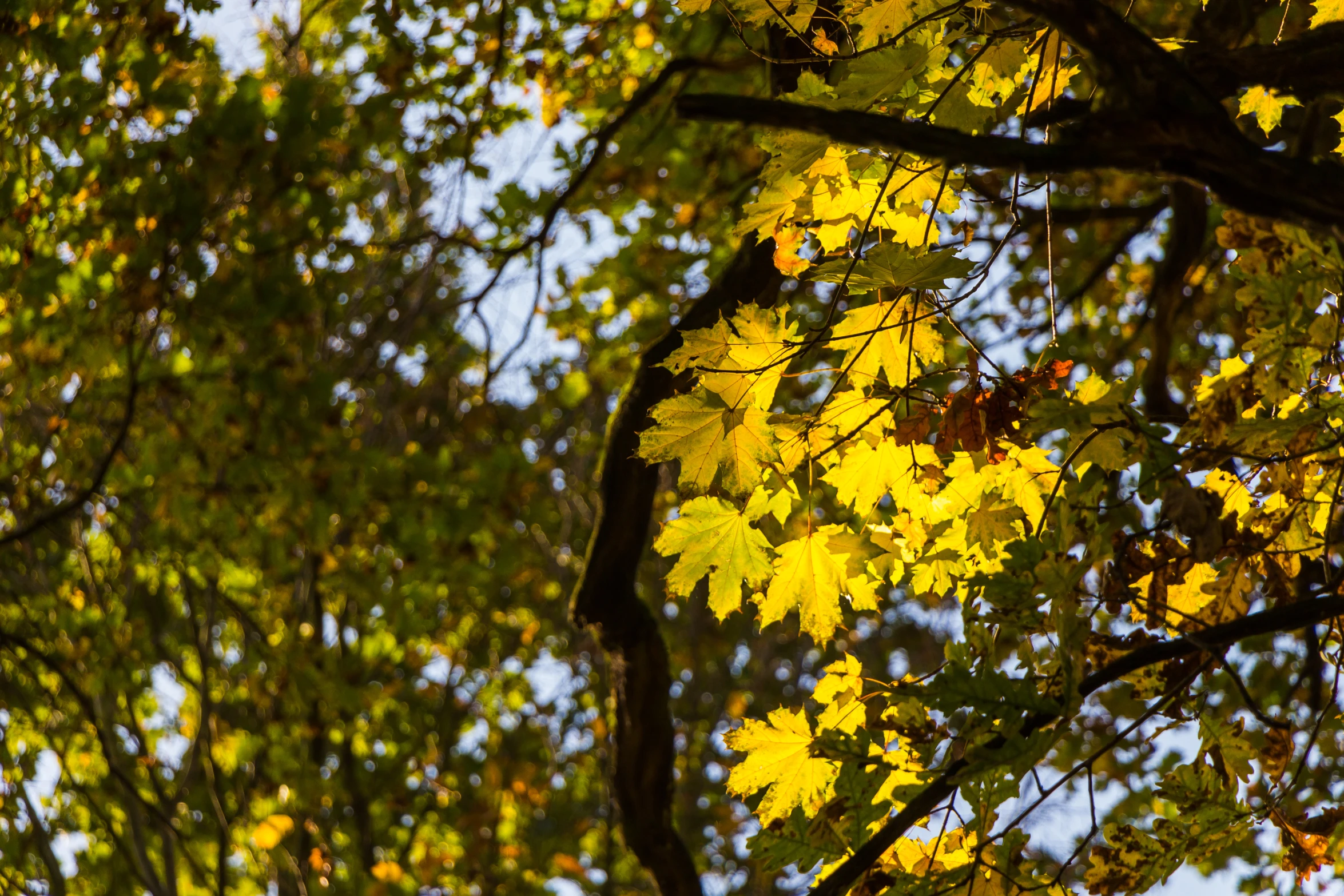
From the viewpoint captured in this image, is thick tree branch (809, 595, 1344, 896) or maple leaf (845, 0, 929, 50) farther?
maple leaf (845, 0, 929, 50)

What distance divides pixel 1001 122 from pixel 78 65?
3.63 meters

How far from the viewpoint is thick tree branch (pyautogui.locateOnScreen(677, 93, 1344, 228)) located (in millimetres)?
925

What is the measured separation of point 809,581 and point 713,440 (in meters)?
0.28

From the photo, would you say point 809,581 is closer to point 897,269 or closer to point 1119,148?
point 897,269

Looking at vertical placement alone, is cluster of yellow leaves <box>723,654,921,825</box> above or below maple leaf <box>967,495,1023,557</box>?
below

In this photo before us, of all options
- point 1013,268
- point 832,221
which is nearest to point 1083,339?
point 1013,268

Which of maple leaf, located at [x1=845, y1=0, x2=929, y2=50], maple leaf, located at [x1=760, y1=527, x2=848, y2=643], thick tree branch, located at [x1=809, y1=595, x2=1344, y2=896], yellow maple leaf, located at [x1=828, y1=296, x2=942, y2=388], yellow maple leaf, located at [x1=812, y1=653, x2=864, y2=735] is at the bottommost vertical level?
thick tree branch, located at [x1=809, y1=595, x2=1344, y2=896]

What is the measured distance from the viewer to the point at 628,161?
4910 millimetres

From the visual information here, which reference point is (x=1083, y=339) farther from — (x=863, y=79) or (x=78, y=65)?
(x=78, y=65)

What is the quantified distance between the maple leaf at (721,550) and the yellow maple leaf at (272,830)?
14.3 ft

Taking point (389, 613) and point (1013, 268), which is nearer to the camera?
point (1013, 268)

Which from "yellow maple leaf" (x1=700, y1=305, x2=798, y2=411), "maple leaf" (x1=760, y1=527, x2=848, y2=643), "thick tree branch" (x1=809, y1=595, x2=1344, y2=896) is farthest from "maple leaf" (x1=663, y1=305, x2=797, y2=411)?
"thick tree branch" (x1=809, y1=595, x2=1344, y2=896)

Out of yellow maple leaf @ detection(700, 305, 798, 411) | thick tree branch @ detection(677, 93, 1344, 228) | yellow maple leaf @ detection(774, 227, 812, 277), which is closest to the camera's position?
thick tree branch @ detection(677, 93, 1344, 228)

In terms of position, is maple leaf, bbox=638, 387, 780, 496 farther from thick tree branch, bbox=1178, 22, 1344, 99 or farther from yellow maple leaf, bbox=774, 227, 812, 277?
thick tree branch, bbox=1178, 22, 1344, 99
